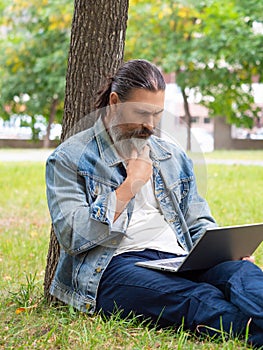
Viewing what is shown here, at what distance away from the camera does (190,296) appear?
300 centimetres

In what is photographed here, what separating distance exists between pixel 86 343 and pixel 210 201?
586cm

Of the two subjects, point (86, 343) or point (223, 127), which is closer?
point (86, 343)

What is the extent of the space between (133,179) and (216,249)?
476 mm

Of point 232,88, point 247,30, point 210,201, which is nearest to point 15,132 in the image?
point 232,88

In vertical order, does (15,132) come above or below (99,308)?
below

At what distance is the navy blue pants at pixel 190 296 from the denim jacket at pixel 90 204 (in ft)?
0.27

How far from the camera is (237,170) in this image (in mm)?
13164

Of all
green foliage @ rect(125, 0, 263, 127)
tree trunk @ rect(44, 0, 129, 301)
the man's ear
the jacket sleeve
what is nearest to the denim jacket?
the jacket sleeve

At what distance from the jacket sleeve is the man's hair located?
0.40 meters

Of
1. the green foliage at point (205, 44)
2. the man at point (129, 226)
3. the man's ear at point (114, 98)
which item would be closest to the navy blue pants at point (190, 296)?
the man at point (129, 226)

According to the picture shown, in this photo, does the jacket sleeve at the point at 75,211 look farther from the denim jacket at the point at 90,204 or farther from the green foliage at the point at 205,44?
the green foliage at the point at 205,44

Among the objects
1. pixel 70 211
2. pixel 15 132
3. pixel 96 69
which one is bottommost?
pixel 15 132

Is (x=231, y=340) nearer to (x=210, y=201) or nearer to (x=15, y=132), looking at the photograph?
(x=210, y=201)

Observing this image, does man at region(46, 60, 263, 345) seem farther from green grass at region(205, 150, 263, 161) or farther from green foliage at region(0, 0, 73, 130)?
green foliage at region(0, 0, 73, 130)
